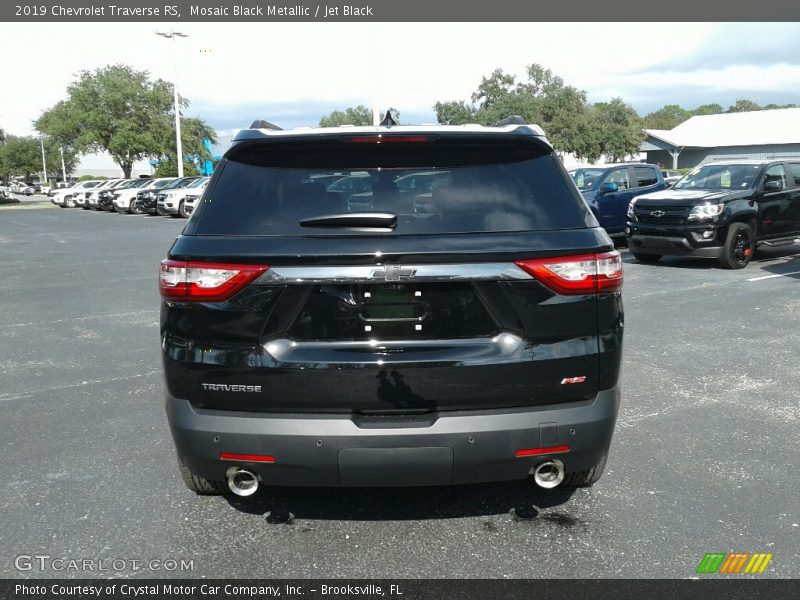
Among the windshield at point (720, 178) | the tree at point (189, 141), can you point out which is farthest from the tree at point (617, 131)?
the windshield at point (720, 178)

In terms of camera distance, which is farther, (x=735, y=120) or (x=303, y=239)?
(x=735, y=120)

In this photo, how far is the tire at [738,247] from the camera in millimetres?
11828

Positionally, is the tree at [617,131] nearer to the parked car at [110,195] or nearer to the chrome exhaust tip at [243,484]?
the parked car at [110,195]

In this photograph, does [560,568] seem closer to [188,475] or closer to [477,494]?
[477,494]

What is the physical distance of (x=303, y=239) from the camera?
288 cm

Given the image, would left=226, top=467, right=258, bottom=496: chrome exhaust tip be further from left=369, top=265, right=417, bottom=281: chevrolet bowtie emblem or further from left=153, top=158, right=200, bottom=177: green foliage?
left=153, top=158, right=200, bottom=177: green foliage

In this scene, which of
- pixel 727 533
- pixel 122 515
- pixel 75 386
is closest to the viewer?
pixel 727 533

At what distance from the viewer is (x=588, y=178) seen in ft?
54.0

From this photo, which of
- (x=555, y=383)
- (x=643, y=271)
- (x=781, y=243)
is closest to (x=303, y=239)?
(x=555, y=383)

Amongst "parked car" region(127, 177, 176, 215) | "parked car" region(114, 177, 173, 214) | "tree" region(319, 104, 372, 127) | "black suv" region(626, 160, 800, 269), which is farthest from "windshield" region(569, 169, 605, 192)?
"tree" region(319, 104, 372, 127)

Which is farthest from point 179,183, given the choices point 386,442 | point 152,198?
point 386,442

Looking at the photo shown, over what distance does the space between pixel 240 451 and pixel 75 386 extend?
3.55m

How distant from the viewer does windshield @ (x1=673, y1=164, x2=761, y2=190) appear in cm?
1262

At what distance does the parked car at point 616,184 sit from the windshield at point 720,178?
6.69 feet
